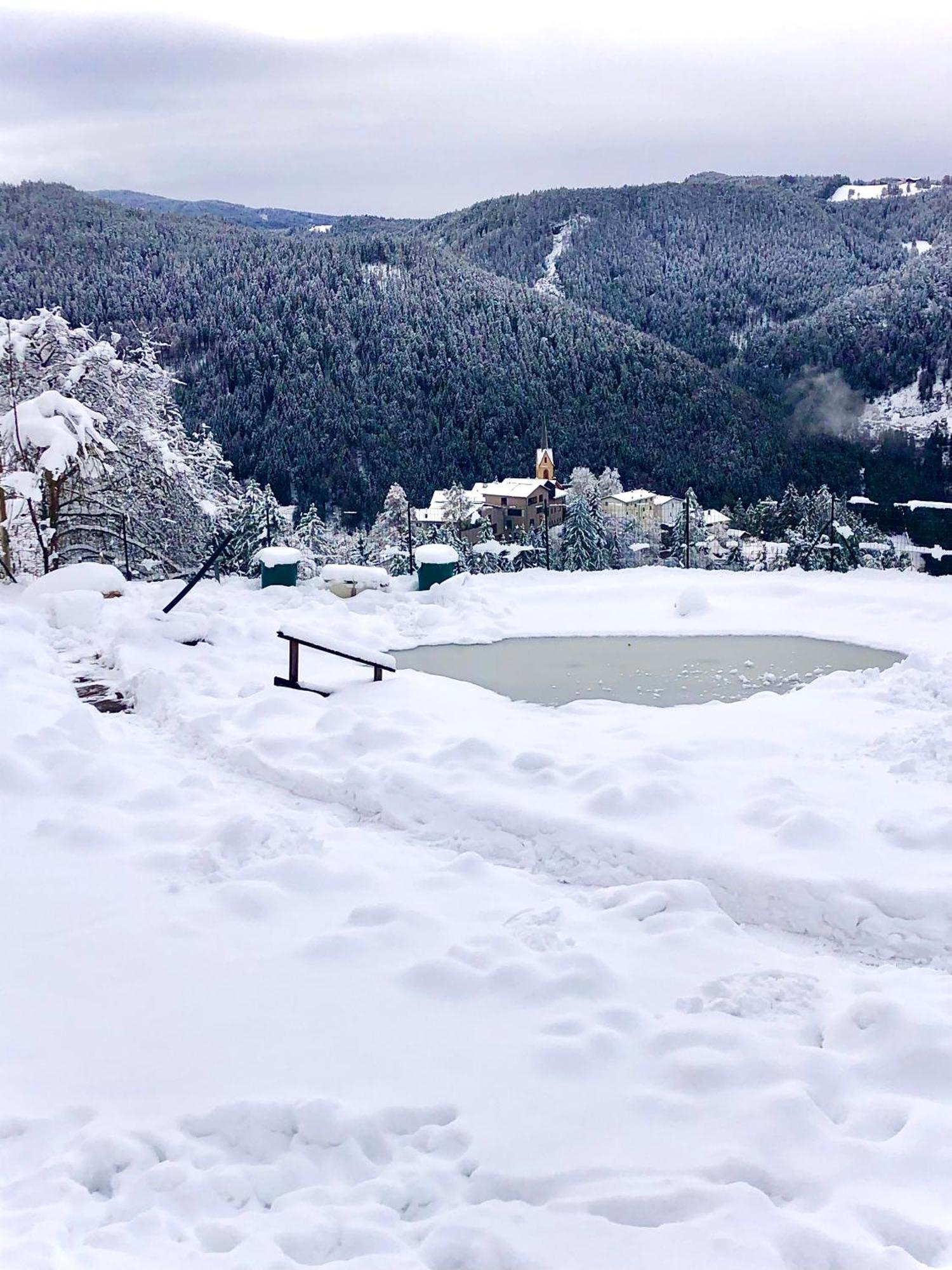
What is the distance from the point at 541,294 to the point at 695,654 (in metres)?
95.8

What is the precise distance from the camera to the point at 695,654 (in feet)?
33.1

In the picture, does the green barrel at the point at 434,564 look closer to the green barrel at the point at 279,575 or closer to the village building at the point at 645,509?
the green barrel at the point at 279,575

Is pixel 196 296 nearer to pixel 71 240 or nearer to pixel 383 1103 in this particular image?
pixel 71 240

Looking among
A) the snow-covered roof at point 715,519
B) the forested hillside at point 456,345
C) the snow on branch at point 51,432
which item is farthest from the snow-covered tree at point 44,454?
the forested hillside at point 456,345

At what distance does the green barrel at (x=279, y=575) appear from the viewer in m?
12.2

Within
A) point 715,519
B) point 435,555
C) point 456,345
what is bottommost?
point 715,519

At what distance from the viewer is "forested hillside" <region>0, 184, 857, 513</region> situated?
6962 centimetres

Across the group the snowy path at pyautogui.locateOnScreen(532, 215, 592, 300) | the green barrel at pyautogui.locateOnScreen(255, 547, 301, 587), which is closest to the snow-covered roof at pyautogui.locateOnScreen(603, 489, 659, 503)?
the green barrel at pyautogui.locateOnScreen(255, 547, 301, 587)

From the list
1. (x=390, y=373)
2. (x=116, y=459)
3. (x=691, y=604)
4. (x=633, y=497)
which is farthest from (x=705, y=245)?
(x=691, y=604)

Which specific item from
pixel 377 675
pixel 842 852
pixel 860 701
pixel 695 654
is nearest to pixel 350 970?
pixel 842 852

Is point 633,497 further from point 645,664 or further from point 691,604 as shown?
point 645,664

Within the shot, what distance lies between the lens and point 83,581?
34.8 ft

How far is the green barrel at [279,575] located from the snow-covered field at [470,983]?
4820mm

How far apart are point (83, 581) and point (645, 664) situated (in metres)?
6.14
